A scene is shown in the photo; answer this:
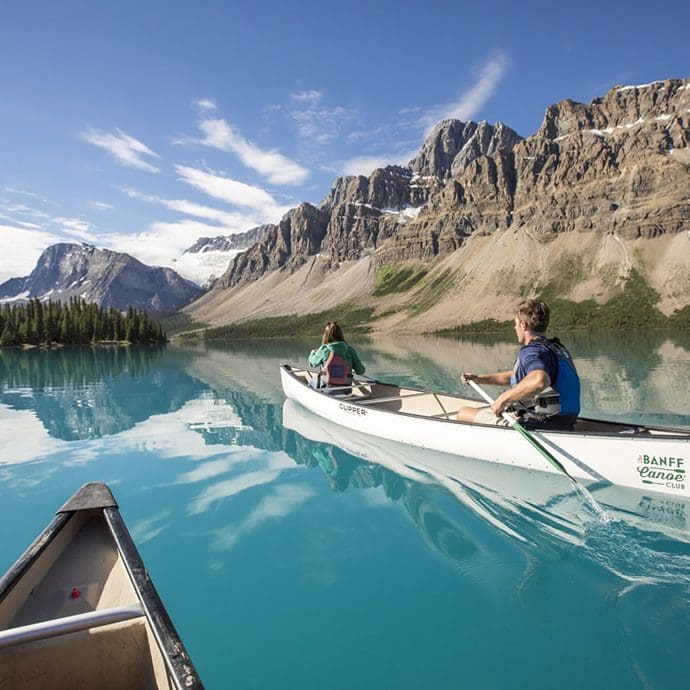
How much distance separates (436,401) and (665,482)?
23.8 ft

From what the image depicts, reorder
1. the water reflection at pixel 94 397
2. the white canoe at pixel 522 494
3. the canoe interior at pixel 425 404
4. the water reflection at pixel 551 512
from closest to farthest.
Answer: the water reflection at pixel 551 512, the white canoe at pixel 522 494, the canoe interior at pixel 425 404, the water reflection at pixel 94 397

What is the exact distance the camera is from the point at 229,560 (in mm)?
7500

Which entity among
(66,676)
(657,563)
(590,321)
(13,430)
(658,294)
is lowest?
(13,430)

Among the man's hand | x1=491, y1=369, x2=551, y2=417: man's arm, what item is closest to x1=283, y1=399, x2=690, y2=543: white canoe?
the man's hand

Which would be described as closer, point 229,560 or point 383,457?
point 229,560

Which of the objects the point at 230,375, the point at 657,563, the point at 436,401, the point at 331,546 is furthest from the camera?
the point at 230,375

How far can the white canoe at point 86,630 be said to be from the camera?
3561 millimetres

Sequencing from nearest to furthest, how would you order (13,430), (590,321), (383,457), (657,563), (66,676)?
(66,676) < (657,563) < (383,457) < (13,430) < (590,321)

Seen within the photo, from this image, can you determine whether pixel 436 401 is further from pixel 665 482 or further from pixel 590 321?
pixel 590 321

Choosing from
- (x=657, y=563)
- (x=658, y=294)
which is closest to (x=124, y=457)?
(x=657, y=563)

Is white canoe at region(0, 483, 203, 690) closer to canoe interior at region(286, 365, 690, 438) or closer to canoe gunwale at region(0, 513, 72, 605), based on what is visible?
canoe gunwale at region(0, 513, 72, 605)

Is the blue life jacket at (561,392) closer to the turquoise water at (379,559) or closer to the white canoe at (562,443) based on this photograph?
the white canoe at (562,443)

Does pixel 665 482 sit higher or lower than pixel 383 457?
higher

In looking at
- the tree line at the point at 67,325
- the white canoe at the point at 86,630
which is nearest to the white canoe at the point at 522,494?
the white canoe at the point at 86,630
